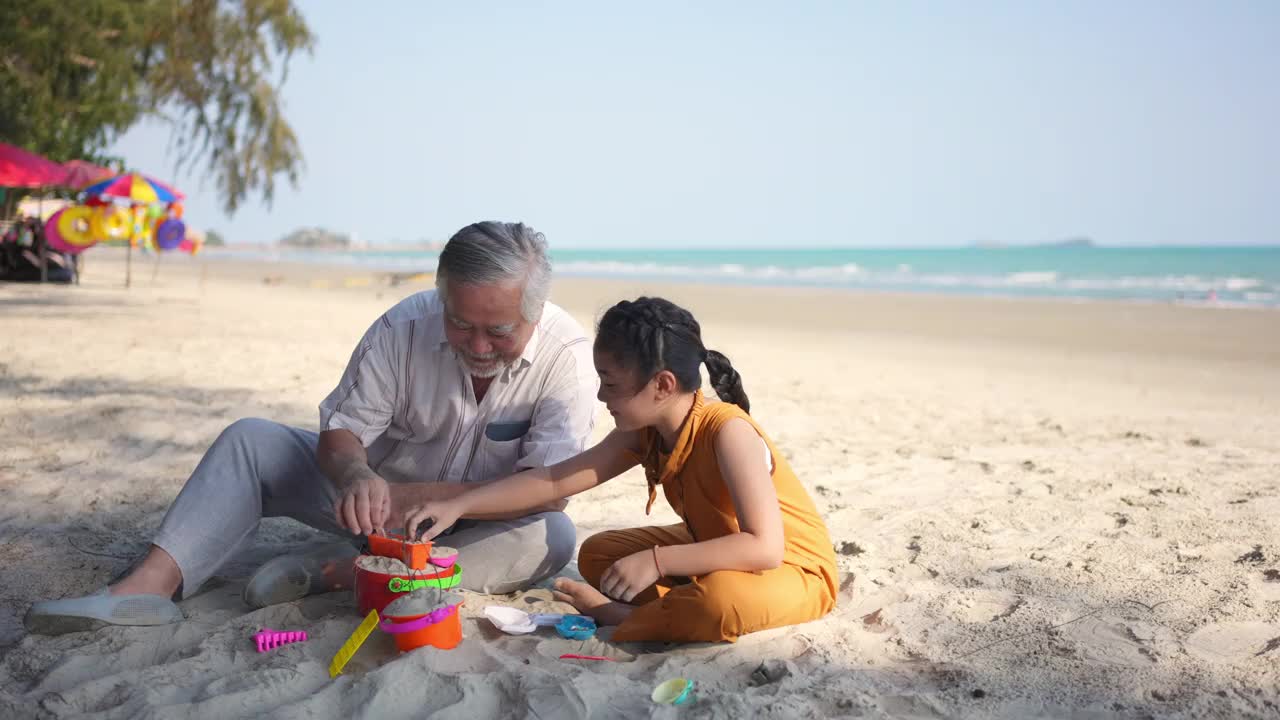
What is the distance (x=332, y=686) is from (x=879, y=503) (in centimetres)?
243

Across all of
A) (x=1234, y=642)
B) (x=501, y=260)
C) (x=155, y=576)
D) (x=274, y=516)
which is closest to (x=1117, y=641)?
(x=1234, y=642)

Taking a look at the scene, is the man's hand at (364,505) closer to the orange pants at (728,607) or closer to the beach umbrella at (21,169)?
the orange pants at (728,607)

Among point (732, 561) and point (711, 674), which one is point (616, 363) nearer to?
point (732, 561)

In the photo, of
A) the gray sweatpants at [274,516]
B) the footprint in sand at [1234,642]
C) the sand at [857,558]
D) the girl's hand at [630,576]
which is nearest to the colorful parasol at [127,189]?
the sand at [857,558]

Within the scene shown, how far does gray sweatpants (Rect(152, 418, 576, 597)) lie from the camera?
266 cm

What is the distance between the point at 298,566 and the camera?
2.76 meters

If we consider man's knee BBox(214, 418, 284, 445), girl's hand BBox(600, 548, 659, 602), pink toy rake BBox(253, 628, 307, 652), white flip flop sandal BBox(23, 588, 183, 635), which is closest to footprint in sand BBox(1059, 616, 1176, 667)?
girl's hand BBox(600, 548, 659, 602)

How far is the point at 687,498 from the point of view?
274 centimetres

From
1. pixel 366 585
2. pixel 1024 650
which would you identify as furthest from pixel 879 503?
pixel 366 585

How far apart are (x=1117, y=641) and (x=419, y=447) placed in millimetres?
1970

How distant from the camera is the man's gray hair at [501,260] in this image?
2.55 metres

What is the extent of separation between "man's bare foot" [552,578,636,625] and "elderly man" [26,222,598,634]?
180 mm

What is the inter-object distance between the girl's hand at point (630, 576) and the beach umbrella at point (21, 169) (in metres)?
11.7

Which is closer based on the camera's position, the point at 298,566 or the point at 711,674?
the point at 711,674
